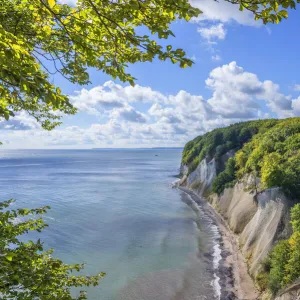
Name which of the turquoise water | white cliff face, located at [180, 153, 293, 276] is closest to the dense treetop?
white cliff face, located at [180, 153, 293, 276]

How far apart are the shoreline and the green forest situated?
89 centimetres

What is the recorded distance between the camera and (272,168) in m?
21.7

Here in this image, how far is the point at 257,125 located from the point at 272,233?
2962cm

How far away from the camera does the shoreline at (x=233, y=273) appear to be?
1593cm

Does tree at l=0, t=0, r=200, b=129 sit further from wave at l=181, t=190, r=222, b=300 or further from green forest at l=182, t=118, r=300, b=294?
wave at l=181, t=190, r=222, b=300

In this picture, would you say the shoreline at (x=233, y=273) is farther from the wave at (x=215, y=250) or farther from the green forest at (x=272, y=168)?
the green forest at (x=272, y=168)

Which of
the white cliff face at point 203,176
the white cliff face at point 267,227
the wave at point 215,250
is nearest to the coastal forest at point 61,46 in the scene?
the wave at point 215,250

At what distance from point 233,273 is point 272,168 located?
8.50m

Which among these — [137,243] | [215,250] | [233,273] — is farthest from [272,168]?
[137,243]

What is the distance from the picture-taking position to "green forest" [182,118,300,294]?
14.0 metres

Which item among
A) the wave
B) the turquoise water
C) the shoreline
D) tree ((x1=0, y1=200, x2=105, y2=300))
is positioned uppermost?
tree ((x1=0, y1=200, x2=105, y2=300))

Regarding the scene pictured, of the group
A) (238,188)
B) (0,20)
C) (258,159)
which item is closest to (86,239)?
(238,188)

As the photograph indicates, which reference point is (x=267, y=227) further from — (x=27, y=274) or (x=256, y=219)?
(x=27, y=274)

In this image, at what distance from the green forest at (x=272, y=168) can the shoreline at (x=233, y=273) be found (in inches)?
35.2
